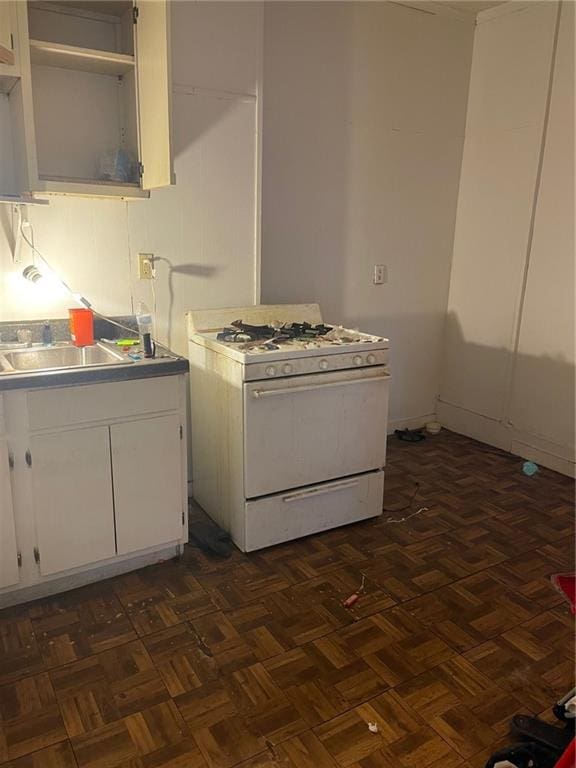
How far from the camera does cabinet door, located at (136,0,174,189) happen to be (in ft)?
6.77

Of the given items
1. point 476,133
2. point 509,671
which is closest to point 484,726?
point 509,671

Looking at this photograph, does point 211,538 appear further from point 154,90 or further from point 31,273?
point 154,90

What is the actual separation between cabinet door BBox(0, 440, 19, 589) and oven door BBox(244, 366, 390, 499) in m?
0.88

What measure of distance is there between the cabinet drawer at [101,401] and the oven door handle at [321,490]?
66 cm

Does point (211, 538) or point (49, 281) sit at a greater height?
point (49, 281)

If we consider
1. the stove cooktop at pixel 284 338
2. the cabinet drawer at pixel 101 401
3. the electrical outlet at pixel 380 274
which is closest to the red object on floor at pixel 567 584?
the stove cooktop at pixel 284 338

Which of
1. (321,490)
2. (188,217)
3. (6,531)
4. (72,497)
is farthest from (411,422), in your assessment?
(6,531)

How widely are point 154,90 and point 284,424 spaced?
139 centimetres

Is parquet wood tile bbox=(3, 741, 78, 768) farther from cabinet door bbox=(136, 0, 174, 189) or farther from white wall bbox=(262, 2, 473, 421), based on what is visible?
white wall bbox=(262, 2, 473, 421)

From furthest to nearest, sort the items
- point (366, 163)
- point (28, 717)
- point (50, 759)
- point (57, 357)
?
point (366, 163)
point (57, 357)
point (28, 717)
point (50, 759)

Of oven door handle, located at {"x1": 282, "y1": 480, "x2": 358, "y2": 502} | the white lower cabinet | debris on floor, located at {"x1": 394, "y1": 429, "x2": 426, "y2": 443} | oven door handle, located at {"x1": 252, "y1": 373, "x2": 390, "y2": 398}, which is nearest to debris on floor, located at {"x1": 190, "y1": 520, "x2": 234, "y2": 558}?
the white lower cabinet

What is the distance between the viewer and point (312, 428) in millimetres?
2469

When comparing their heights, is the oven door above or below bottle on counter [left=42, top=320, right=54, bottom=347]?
below

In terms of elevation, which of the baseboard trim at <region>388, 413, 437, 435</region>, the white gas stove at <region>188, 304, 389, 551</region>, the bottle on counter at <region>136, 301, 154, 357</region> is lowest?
the baseboard trim at <region>388, 413, 437, 435</region>
